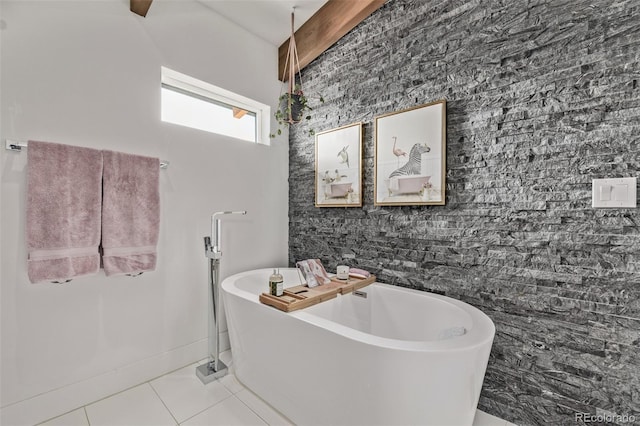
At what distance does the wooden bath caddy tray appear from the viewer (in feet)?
5.06

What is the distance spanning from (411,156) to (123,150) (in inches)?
74.8

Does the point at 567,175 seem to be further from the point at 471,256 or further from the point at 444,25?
the point at 444,25

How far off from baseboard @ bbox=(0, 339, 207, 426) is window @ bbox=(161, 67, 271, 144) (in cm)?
173

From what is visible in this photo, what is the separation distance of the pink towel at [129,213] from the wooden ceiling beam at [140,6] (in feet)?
3.12

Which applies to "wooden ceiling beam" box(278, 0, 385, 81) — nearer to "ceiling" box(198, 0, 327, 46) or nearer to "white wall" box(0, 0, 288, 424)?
"ceiling" box(198, 0, 327, 46)

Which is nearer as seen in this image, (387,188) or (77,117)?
(77,117)

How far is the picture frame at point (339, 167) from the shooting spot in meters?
2.29

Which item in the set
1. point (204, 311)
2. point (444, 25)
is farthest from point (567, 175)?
point (204, 311)

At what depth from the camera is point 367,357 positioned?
1.17 metres

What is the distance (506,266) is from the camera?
160 cm

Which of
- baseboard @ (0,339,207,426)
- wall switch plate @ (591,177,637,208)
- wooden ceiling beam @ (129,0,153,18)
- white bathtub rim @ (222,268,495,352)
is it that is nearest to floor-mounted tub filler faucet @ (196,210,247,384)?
baseboard @ (0,339,207,426)

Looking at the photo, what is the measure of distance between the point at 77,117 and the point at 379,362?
81.7 inches

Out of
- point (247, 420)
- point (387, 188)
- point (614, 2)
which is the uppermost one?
point (614, 2)

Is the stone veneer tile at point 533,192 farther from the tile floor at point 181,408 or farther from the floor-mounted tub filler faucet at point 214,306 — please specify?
the floor-mounted tub filler faucet at point 214,306
